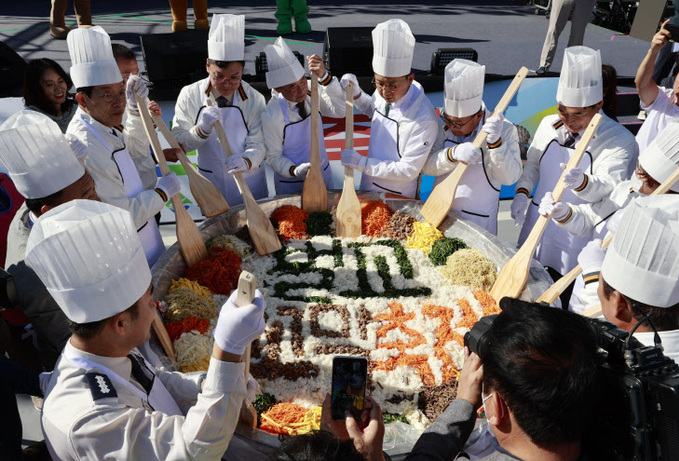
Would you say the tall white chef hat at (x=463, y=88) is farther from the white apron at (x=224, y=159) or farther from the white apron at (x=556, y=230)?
the white apron at (x=224, y=159)

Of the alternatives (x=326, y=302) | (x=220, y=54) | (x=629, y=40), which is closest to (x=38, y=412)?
(x=326, y=302)

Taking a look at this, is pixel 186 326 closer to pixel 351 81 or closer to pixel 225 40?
pixel 225 40

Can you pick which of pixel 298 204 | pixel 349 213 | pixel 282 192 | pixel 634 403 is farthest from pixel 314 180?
pixel 634 403

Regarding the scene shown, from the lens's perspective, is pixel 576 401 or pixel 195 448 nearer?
pixel 576 401

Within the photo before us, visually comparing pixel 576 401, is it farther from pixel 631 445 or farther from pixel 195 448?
pixel 195 448

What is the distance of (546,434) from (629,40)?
12.2 meters

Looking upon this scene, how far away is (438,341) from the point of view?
10.5 feet

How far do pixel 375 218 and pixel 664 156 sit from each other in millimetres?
1976

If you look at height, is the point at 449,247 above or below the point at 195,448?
below

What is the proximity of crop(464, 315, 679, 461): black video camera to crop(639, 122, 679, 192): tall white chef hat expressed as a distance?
69.4 inches

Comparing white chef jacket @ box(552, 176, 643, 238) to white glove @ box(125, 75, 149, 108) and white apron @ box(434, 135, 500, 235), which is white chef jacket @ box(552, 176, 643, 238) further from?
white glove @ box(125, 75, 149, 108)

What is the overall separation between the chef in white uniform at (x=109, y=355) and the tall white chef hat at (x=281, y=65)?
2406mm

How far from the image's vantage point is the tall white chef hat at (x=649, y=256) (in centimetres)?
193

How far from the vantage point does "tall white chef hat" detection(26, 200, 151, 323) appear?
5.72ft
